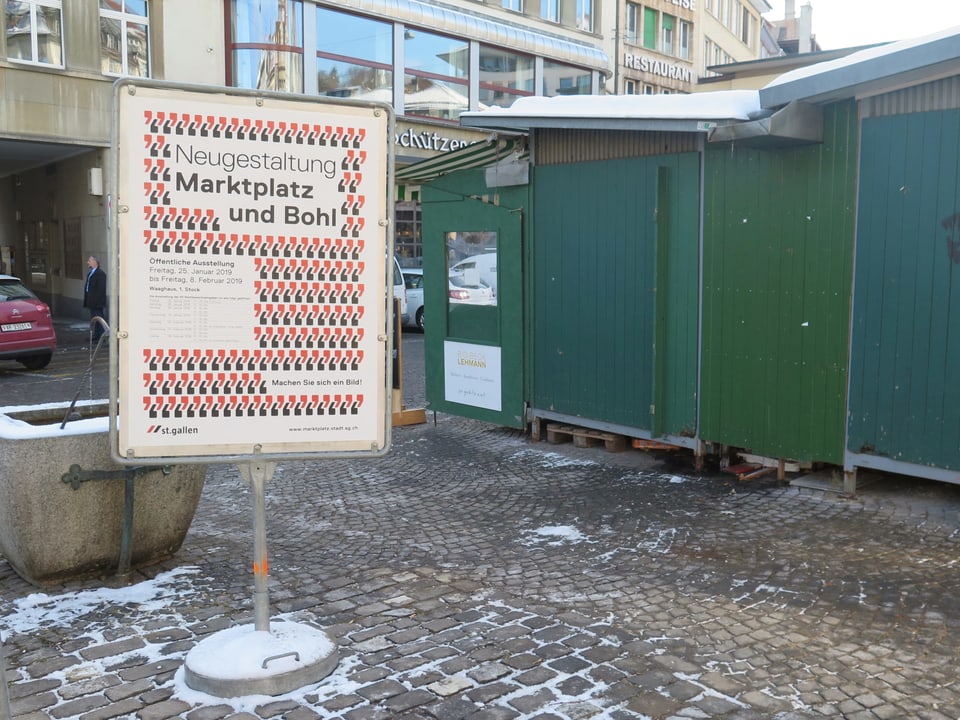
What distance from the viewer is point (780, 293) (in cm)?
693

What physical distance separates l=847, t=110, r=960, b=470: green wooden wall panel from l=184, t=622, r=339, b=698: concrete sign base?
415 cm

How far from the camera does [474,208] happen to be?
924 centimetres

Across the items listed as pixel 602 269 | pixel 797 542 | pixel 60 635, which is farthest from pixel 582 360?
pixel 60 635

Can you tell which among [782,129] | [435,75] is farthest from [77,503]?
[435,75]

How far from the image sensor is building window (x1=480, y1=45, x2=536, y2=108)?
96.5 feet

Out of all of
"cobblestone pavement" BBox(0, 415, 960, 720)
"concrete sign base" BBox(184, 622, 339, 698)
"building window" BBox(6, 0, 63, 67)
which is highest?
"building window" BBox(6, 0, 63, 67)

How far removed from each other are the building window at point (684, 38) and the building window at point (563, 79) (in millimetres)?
12914

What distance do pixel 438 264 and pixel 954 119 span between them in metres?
5.05

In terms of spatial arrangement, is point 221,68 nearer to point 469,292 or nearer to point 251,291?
point 469,292

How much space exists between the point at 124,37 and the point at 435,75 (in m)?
9.21

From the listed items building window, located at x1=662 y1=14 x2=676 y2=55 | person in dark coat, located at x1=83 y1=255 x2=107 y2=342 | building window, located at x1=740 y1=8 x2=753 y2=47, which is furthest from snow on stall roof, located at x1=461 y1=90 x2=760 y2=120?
building window, located at x1=740 y1=8 x2=753 y2=47

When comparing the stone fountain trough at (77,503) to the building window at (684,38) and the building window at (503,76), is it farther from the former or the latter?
the building window at (684,38)

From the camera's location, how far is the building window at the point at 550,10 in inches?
1241

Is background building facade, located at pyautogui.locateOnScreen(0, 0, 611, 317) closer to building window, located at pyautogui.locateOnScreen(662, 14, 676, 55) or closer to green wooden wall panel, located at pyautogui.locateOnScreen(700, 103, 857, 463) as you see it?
building window, located at pyautogui.locateOnScreen(662, 14, 676, 55)
